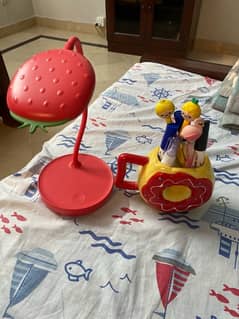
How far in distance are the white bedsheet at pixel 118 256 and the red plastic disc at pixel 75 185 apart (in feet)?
0.09

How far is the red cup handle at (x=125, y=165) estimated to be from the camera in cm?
67

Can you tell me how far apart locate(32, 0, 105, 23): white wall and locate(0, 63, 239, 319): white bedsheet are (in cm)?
268

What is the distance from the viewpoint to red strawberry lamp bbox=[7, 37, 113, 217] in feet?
1.65

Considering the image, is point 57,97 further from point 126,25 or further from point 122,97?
point 126,25

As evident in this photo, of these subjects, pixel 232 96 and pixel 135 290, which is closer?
pixel 135 290

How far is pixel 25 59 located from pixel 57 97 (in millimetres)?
2306

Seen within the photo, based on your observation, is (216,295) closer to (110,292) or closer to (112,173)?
(110,292)

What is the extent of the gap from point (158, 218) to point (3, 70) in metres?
1.35

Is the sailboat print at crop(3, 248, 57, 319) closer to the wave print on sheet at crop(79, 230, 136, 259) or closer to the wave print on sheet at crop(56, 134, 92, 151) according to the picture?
the wave print on sheet at crop(79, 230, 136, 259)

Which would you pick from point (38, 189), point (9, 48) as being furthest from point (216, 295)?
point (9, 48)

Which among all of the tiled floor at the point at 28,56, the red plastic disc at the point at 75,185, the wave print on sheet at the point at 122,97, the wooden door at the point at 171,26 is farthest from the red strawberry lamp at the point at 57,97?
the wooden door at the point at 171,26

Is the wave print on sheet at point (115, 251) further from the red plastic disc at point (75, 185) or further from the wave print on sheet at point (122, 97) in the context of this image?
the wave print on sheet at point (122, 97)

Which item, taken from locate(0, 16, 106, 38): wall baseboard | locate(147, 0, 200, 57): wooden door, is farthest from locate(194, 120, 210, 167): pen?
locate(0, 16, 106, 38): wall baseboard

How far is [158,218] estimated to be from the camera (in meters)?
0.67
